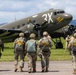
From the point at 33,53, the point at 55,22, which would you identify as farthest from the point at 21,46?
the point at 55,22

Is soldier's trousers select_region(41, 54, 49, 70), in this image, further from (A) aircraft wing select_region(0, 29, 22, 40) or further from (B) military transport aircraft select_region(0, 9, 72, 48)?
(A) aircraft wing select_region(0, 29, 22, 40)

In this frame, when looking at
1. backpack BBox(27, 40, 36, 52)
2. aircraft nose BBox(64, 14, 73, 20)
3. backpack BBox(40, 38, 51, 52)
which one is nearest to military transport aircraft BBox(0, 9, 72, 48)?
aircraft nose BBox(64, 14, 73, 20)

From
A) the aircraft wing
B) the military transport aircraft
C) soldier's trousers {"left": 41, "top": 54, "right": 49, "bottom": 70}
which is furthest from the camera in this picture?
the aircraft wing

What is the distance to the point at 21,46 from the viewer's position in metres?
18.7

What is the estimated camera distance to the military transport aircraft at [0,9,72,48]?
145 feet

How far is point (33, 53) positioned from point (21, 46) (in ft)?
2.77

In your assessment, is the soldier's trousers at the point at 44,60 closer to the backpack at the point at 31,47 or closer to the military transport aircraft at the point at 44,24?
the backpack at the point at 31,47

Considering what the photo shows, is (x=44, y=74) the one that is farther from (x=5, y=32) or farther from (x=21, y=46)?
(x=5, y=32)

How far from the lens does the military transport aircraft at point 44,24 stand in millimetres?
44062

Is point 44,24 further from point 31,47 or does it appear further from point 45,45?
point 31,47

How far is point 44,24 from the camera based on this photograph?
146 ft

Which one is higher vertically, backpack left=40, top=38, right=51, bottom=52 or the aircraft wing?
the aircraft wing

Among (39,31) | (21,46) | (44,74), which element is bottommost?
(44,74)

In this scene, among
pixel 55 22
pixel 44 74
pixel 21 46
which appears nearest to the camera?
pixel 44 74
